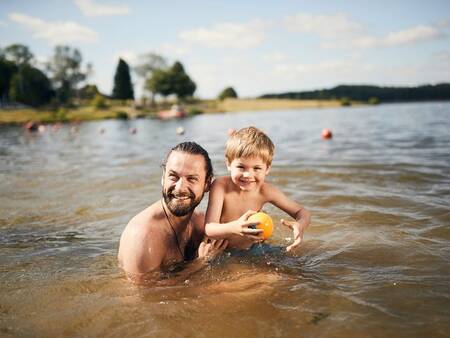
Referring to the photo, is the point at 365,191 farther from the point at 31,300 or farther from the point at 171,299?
the point at 31,300

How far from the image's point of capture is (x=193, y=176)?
12.5 ft

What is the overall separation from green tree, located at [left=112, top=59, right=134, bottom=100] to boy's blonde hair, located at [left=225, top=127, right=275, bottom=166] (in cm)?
9018

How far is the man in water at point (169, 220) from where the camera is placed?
378 cm

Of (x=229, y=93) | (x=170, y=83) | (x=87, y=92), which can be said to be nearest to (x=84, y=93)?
(x=87, y=92)

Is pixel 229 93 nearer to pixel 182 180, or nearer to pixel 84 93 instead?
pixel 84 93

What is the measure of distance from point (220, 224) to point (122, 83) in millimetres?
91835

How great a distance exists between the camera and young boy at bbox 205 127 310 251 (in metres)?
3.82

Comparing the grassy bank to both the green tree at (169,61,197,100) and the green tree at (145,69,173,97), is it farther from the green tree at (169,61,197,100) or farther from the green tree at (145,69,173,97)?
the green tree at (145,69,173,97)

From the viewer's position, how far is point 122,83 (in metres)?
90.4

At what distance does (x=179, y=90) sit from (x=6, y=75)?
122ft

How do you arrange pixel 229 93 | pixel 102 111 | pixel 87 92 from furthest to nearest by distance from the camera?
pixel 229 93 → pixel 87 92 → pixel 102 111

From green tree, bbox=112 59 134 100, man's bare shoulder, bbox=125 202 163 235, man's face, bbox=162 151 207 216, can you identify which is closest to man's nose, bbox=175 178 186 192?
man's face, bbox=162 151 207 216

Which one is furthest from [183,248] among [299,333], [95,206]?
[95,206]

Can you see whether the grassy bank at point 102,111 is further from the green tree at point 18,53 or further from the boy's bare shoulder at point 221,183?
the boy's bare shoulder at point 221,183
